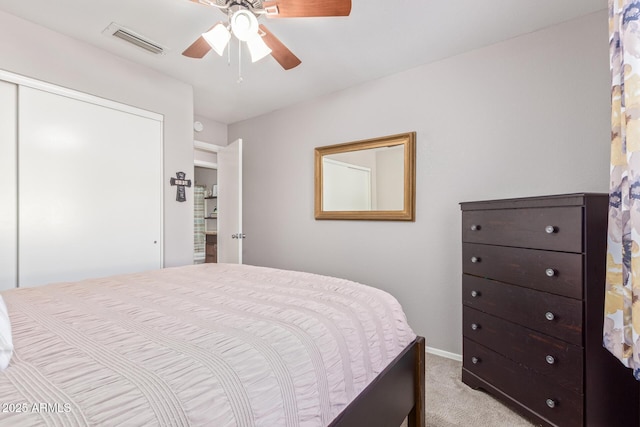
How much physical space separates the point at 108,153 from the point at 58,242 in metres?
0.80

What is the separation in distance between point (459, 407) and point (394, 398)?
848mm

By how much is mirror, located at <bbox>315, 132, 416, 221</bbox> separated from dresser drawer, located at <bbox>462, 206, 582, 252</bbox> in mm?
725

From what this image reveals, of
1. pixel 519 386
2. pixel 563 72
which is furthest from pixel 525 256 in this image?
pixel 563 72

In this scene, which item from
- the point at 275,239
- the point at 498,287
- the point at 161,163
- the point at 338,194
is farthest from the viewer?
the point at 275,239

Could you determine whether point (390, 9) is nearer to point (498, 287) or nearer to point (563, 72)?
point (563, 72)

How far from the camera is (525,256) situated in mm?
1699

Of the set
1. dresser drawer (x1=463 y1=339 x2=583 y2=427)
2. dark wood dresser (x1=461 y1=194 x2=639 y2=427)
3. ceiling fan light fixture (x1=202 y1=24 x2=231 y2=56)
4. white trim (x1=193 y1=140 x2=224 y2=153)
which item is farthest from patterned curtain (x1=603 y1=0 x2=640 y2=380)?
white trim (x1=193 y1=140 x2=224 y2=153)

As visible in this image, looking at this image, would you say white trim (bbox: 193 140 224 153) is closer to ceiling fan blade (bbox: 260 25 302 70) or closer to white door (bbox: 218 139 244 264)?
Result: white door (bbox: 218 139 244 264)

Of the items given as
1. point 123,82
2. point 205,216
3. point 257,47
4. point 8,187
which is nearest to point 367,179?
point 257,47

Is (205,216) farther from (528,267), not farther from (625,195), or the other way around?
(625,195)

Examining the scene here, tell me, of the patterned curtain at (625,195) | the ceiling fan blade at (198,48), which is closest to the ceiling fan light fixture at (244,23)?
the ceiling fan blade at (198,48)

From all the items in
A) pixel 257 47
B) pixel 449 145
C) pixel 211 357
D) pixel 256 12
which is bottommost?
pixel 211 357

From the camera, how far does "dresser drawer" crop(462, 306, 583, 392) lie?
4.85 ft

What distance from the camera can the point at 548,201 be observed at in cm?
158
